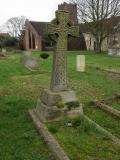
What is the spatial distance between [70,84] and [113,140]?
750 centimetres

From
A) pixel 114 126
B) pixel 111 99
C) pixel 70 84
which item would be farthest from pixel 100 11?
pixel 114 126

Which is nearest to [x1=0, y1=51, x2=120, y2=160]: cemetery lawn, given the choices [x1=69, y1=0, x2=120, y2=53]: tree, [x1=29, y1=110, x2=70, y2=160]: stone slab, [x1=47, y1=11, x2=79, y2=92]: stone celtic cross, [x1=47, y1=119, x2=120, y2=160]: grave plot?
[x1=47, y1=119, x2=120, y2=160]: grave plot

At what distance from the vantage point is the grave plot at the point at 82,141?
509 cm

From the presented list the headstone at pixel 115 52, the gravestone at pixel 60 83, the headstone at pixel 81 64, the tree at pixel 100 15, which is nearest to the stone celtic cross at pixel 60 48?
the gravestone at pixel 60 83

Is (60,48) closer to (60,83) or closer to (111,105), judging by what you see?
(60,83)

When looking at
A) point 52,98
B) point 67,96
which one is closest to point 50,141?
point 52,98

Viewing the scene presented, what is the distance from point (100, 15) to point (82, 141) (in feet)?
124

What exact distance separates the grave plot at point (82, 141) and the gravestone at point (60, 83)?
368mm

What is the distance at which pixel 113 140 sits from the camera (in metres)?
5.69

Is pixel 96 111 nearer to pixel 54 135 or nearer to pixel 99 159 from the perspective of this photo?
pixel 54 135

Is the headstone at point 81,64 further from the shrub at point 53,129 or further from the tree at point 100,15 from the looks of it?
the tree at point 100,15

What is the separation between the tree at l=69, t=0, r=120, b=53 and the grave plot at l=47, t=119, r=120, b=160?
1427 inches

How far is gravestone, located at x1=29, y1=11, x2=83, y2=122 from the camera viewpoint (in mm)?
7152

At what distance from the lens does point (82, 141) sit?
571 centimetres
